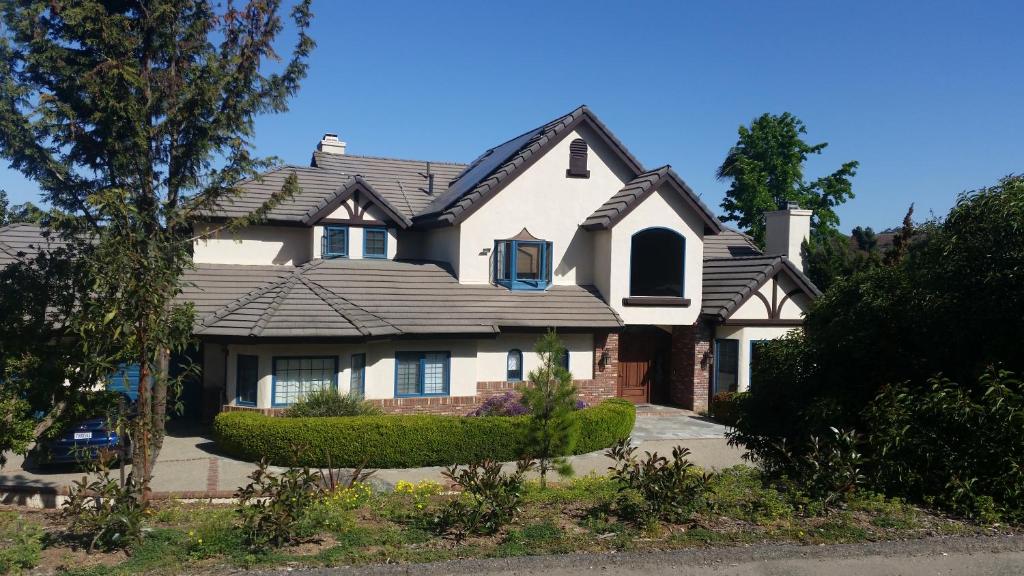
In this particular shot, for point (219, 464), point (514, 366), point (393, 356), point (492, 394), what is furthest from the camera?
point (514, 366)

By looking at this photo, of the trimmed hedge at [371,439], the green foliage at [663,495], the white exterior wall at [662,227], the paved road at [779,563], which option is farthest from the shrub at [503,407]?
the paved road at [779,563]

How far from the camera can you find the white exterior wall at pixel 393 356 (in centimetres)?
1798

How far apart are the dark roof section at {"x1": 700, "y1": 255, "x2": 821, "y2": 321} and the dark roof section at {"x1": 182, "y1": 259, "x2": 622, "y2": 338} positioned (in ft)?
10.9

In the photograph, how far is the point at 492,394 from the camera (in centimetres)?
2112

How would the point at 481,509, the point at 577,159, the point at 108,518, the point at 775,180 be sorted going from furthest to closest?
the point at 775,180, the point at 577,159, the point at 481,509, the point at 108,518

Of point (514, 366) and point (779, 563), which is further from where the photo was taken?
point (514, 366)

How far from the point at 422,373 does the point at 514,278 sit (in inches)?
168

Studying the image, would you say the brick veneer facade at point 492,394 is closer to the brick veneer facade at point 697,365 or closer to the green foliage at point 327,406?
the green foliage at point 327,406

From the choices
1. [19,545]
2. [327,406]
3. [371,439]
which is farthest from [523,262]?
[19,545]

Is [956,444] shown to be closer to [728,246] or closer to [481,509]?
[481,509]

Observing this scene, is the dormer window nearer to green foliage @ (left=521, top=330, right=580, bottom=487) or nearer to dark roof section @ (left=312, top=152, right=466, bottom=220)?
dark roof section @ (left=312, top=152, right=466, bottom=220)

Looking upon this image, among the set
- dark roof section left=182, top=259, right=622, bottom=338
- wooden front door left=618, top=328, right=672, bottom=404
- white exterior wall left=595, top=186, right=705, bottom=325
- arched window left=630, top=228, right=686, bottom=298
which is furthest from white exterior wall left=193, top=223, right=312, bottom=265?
arched window left=630, top=228, right=686, bottom=298

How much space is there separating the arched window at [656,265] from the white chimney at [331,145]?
11935 mm

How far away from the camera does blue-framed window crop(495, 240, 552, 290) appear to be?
22.6 meters
